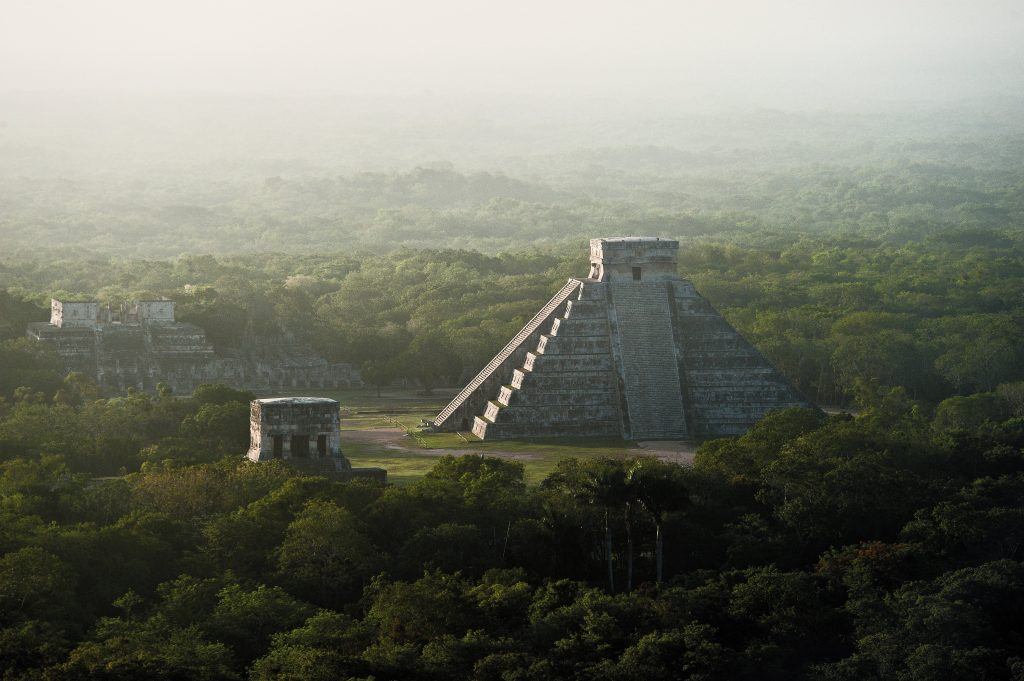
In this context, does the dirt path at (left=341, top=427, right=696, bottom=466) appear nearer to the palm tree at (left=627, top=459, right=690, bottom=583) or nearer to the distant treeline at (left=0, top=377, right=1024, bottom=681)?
the distant treeline at (left=0, top=377, right=1024, bottom=681)

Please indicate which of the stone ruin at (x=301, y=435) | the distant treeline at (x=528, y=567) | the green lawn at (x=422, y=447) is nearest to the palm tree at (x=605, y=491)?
the distant treeline at (x=528, y=567)

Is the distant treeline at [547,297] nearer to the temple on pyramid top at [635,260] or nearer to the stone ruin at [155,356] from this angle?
the stone ruin at [155,356]

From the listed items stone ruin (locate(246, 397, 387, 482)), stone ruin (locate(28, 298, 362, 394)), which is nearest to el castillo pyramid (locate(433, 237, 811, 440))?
stone ruin (locate(246, 397, 387, 482))

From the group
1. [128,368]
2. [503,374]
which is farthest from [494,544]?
[128,368]

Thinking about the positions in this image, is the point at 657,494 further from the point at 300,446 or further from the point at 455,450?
the point at 455,450

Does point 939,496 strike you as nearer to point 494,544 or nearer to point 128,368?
point 494,544
